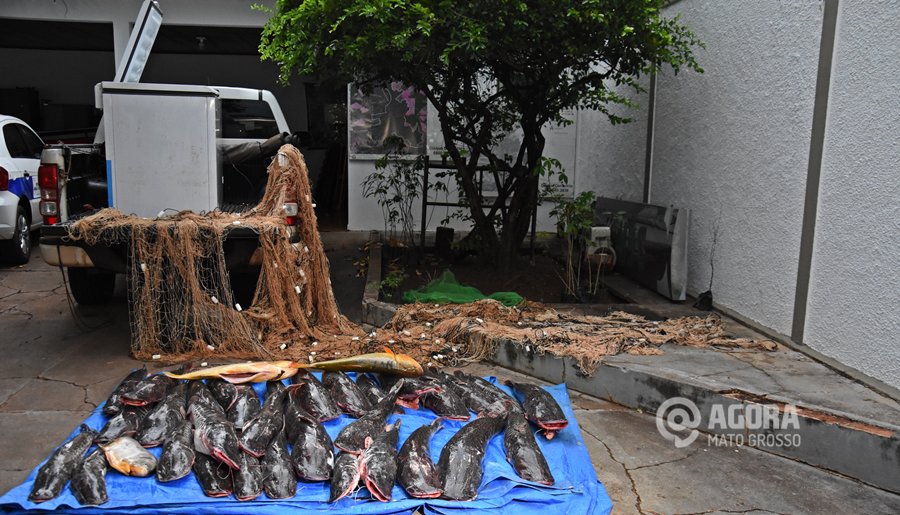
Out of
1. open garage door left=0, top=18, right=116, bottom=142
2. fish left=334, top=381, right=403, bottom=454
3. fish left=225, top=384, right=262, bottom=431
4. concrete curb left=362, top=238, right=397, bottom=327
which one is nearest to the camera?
fish left=334, top=381, right=403, bottom=454

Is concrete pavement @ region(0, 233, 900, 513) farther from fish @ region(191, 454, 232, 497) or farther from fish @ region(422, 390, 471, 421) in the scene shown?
fish @ region(191, 454, 232, 497)

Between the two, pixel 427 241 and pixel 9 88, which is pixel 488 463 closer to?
pixel 427 241

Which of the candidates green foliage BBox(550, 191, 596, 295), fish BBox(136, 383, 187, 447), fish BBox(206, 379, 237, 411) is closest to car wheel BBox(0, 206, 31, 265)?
fish BBox(206, 379, 237, 411)

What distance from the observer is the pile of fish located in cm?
338

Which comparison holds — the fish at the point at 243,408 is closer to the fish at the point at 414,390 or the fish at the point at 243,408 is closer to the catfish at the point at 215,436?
the catfish at the point at 215,436

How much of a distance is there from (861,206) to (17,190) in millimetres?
9471

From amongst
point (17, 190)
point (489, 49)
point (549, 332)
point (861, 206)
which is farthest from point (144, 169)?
point (861, 206)

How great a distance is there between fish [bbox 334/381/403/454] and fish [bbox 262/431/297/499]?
0.31 metres

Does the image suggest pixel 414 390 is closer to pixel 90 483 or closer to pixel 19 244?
pixel 90 483

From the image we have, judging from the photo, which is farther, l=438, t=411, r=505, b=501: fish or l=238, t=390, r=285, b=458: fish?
l=238, t=390, r=285, b=458: fish

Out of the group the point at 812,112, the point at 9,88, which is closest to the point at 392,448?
the point at 812,112

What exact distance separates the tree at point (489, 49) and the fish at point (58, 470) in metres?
3.79

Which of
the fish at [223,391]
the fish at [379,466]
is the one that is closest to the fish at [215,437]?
the fish at [223,391]

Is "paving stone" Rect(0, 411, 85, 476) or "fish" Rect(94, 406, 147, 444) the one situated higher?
"fish" Rect(94, 406, 147, 444)
